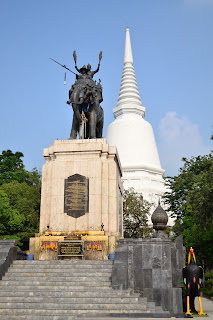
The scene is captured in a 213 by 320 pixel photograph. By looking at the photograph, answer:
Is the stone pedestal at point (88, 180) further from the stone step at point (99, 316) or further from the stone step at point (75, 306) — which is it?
the stone step at point (99, 316)

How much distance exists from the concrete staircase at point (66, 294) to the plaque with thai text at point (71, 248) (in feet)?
4.38

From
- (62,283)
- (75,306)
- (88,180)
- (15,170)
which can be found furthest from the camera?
(15,170)

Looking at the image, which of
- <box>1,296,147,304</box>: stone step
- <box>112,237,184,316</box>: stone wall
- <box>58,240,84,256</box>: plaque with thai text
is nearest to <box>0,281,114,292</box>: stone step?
<box>112,237,184,316</box>: stone wall

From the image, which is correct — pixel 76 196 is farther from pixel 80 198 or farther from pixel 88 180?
pixel 88 180

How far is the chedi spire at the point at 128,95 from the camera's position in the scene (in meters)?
52.7

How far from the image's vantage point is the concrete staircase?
925cm

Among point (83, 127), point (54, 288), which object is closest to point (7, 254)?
point (54, 288)

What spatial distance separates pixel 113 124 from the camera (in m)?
51.4

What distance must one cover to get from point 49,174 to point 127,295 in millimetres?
7455

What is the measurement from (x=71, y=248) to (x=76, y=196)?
2492 mm

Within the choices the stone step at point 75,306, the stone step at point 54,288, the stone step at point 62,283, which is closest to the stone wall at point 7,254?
the stone step at point 62,283

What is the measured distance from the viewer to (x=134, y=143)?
48.9 meters

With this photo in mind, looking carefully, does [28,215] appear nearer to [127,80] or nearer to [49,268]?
[49,268]

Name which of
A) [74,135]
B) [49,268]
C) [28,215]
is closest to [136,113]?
[28,215]
